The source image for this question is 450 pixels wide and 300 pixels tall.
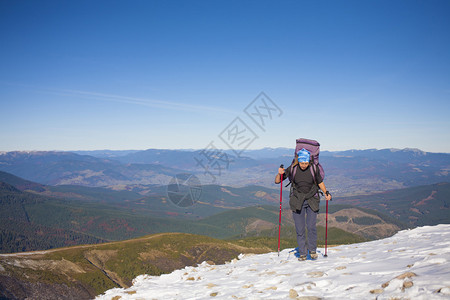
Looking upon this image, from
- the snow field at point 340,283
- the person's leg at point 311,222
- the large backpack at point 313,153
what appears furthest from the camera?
the person's leg at point 311,222

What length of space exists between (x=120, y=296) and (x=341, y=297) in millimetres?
14457

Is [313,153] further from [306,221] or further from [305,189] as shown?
[306,221]

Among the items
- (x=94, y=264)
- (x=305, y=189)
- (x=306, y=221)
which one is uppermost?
(x=305, y=189)

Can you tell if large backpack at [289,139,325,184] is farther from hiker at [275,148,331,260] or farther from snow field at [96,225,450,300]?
snow field at [96,225,450,300]

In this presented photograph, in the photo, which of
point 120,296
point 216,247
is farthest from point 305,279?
point 216,247

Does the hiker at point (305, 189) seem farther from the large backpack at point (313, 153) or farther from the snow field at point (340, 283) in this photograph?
the snow field at point (340, 283)

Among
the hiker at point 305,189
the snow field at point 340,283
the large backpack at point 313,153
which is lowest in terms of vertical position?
the snow field at point 340,283

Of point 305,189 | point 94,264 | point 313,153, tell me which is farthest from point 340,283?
point 94,264

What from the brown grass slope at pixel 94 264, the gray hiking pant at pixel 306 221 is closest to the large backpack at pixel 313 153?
the gray hiking pant at pixel 306 221

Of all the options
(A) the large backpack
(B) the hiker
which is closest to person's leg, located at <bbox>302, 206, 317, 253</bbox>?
(B) the hiker

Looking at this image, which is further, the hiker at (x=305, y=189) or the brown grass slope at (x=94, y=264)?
the brown grass slope at (x=94, y=264)

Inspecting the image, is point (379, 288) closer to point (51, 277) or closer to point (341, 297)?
point (341, 297)

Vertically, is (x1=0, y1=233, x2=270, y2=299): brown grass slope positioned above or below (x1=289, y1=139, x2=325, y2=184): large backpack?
below

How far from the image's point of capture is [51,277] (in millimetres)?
125375
